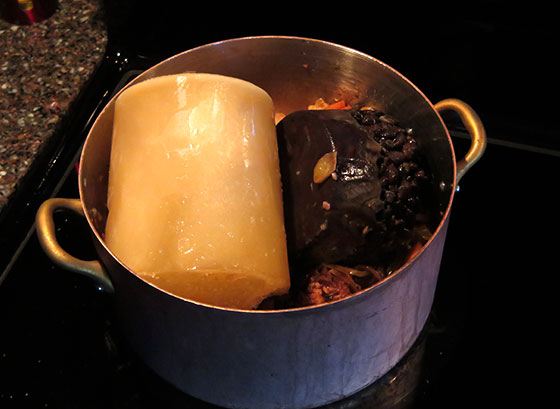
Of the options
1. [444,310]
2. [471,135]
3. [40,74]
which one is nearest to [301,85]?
[471,135]

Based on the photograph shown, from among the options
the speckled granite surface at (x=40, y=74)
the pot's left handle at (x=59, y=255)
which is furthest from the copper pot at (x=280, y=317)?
the speckled granite surface at (x=40, y=74)

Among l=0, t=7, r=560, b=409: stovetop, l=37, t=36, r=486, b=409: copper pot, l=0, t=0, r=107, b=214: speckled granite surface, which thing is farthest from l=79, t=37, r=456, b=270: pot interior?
l=0, t=0, r=107, b=214: speckled granite surface

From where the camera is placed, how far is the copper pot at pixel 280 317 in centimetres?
58

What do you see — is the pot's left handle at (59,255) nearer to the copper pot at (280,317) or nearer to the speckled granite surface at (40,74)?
the copper pot at (280,317)

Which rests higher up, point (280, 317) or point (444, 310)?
point (280, 317)

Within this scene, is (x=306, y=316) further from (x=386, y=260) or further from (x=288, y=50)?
(x=288, y=50)

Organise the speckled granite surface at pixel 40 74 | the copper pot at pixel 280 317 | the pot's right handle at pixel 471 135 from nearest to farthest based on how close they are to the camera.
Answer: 1. the copper pot at pixel 280 317
2. the pot's right handle at pixel 471 135
3. the speckled granite surface at pixel 40 74

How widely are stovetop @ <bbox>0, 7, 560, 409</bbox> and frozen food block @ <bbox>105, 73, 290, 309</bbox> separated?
0.62 ft

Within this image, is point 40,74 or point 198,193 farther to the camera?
point 40,74

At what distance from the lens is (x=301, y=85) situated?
94cm

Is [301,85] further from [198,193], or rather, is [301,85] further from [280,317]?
[280,317]

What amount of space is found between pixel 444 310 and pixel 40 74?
85 centimetres

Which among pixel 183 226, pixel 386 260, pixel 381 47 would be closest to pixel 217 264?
pixel 183 226

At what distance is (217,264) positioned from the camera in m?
0.63
